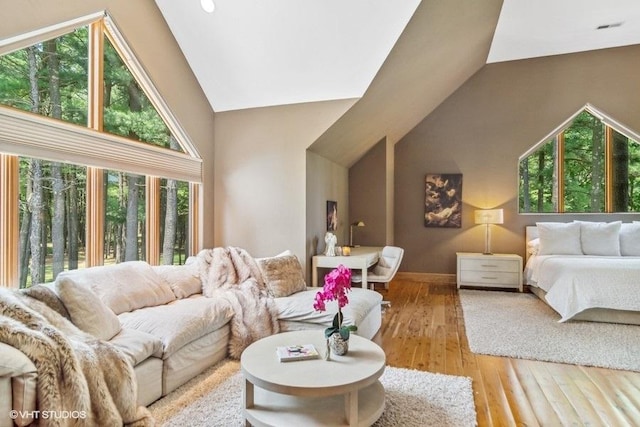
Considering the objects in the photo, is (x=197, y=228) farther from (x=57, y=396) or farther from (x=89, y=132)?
(x=57, y=396)

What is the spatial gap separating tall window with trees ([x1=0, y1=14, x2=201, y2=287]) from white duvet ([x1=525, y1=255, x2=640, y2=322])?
4.19m

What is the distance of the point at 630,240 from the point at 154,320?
5.96 meters

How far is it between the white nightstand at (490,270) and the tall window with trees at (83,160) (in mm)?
4130

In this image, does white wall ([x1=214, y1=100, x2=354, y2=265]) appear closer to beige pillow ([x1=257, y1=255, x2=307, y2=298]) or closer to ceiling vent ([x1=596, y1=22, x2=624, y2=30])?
beige pillow ([x1=257, y1=255, x2=307, y2=298])

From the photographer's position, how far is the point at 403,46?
353 cm

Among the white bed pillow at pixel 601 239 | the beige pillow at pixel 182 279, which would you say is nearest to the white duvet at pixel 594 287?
the white bed pillow at pixel 601 239

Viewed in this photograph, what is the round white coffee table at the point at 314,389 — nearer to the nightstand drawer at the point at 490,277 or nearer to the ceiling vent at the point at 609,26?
the nightstand drawer at the point at 490,277

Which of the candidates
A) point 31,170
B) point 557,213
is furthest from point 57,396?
point 557,213

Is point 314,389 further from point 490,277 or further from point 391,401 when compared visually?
point 490,277

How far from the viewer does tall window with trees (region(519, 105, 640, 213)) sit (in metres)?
5.59

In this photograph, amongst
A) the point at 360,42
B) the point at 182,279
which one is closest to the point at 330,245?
the point at 182,279

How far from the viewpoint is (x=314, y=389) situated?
1717 mm

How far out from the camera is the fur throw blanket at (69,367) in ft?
4.95

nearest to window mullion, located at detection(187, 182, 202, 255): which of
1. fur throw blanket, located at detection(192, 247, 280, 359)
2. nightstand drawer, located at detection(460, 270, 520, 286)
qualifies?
fur throw blanket, located at detection(192, 247, 280, 359)
